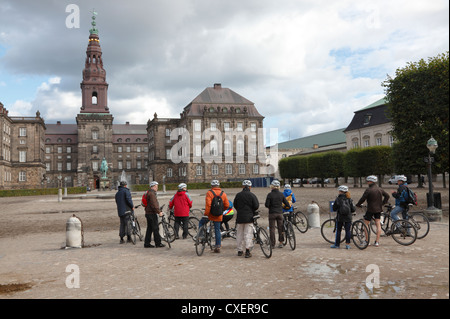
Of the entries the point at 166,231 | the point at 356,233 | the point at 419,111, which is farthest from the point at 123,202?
the point at 419,111

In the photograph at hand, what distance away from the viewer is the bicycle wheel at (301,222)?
14453mm

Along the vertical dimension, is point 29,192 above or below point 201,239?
above

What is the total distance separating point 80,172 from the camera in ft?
328

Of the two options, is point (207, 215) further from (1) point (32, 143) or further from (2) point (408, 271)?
(1) point (32, 143)

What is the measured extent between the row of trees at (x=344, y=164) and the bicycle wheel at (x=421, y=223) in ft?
115

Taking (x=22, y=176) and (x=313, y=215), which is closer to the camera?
(x=313, y=215)

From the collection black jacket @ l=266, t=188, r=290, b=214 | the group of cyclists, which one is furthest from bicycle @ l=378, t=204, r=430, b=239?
black jacket @ l=266, t=188, r=290, b=214

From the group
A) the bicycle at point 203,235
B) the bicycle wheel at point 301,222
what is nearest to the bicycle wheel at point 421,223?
the bicycle wheel at point 301,222

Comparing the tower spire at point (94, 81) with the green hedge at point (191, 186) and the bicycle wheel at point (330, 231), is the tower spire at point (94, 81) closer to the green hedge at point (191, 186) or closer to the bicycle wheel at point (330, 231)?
the green hedge at point (191, 186)

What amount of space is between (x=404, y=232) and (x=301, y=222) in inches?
169

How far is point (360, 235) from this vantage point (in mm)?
10539

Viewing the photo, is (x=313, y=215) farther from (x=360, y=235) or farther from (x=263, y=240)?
(x=263, y=240)
